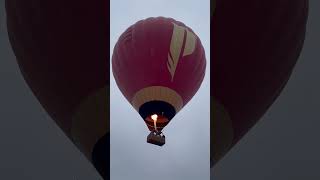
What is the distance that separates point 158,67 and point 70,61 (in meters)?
0.97

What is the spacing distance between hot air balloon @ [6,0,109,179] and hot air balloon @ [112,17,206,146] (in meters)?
0.30

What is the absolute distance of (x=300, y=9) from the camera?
9.30 metres

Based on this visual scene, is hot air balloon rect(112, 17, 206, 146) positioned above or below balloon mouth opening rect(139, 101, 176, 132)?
above

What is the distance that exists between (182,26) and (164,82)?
0.56 meters

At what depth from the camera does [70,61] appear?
29.6ft

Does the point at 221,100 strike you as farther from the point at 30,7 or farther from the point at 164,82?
the point at 30,7

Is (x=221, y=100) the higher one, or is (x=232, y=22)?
(x=232, y=22)

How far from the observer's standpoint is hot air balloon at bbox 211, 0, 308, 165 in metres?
8.85

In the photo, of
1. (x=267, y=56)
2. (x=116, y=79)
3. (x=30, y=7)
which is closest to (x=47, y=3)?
(x=30, y=7)

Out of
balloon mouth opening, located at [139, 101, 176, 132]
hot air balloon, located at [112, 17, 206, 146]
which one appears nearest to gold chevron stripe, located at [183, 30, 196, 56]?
hot air balloon, located at [112, 17, 206, 146]

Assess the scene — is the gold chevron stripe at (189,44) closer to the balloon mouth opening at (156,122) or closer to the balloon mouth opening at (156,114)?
the balloon mouth opening at (156,114)

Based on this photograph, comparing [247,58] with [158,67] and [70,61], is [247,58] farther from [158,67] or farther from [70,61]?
[70,61]

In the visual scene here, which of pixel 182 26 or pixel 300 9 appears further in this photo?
pixel 300 9

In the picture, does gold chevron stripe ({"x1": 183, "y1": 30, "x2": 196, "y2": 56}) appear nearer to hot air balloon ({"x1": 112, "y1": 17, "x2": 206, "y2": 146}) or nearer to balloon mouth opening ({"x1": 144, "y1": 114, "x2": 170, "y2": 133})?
hot air balloon ({"x1": 112, "y1": 17, "x2": 206, "y2": 146})
